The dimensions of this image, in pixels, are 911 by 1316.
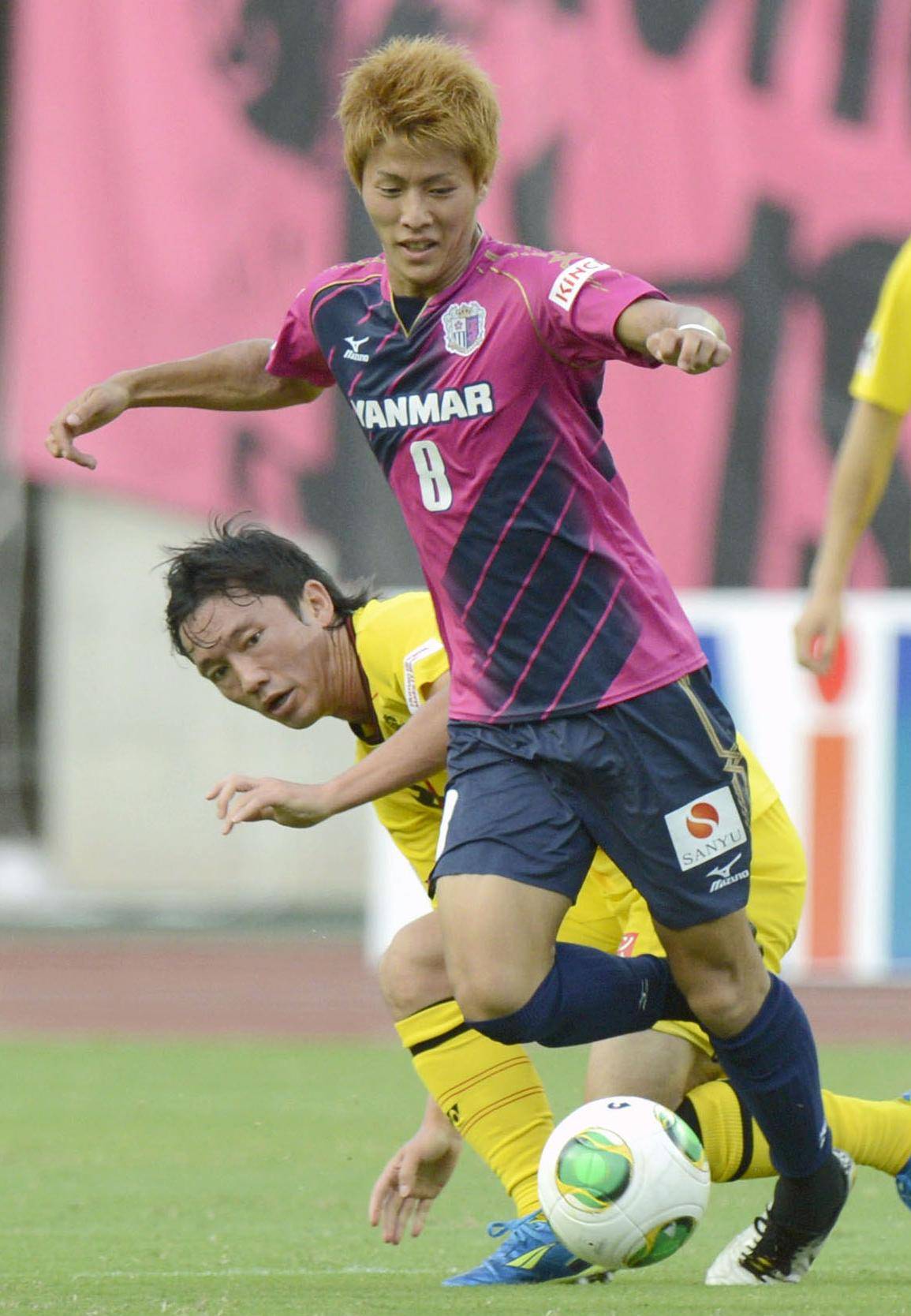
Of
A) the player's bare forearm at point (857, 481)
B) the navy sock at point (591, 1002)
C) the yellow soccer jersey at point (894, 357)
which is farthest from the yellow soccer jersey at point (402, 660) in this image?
the yellow soccer jersey at point (894, 357)

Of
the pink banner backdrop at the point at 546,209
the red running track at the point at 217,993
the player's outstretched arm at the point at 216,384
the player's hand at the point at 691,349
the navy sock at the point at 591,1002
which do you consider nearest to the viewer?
the player's hand at the point at 691,349

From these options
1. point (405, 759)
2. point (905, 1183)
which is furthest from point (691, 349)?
point (905, 1183)

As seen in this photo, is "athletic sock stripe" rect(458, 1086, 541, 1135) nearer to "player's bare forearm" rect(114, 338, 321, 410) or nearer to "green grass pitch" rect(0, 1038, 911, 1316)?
"green grass pitch" rect(0, 1038, 911, 1316)

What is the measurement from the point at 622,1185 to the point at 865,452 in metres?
1.31

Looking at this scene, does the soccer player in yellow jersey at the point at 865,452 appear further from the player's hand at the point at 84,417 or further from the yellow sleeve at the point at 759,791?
the player's hand at the point at 84,417

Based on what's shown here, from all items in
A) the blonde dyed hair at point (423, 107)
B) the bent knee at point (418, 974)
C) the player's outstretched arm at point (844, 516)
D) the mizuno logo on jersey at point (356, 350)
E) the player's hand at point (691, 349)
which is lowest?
the bent knee at point (418, 974)

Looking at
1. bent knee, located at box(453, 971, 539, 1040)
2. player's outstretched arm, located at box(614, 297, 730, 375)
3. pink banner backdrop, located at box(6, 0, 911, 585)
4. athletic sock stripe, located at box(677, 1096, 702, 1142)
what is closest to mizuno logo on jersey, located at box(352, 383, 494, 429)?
player's outstretched arm, located at box(614, 297, 730, 375)

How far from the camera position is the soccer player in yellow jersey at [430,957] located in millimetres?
4254

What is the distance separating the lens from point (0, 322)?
1256 cm

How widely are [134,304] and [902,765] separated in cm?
479

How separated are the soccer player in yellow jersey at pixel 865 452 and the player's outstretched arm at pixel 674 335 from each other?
1.25 feet

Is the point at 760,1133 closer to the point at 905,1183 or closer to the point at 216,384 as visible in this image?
the point at 905,1183

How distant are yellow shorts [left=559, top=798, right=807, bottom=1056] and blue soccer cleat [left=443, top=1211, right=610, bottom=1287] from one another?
1.52 ft

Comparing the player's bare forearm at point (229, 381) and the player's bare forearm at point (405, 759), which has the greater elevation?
the player's bare forearm at point (229, 381)
